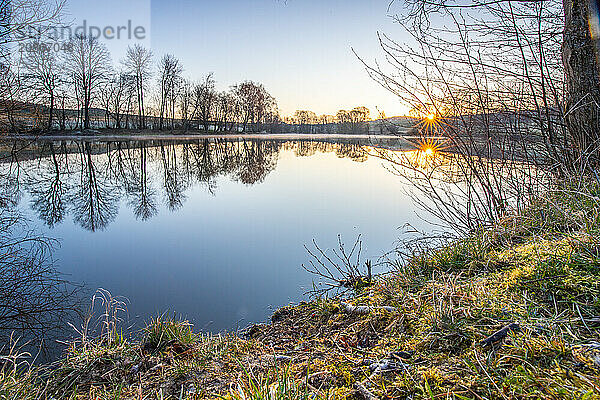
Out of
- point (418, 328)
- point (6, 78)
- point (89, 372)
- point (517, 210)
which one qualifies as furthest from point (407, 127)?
point (6, 78)

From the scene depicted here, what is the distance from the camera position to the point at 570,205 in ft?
9.37

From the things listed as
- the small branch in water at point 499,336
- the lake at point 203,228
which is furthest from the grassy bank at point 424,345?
the lake at point 203,228

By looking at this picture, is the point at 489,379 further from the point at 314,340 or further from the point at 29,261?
the point at 29,261

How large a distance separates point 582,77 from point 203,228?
6.48 m

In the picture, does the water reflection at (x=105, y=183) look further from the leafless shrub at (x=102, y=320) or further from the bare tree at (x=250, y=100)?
the bare tree at (x=250, y=100)

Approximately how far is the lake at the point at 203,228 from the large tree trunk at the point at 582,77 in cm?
203

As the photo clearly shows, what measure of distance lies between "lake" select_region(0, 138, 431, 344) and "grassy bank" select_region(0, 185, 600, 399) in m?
1.00

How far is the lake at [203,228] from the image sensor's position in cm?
432

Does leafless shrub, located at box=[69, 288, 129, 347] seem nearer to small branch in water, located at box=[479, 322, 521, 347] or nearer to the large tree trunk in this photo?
small branch in water, located at box=[479, 322, 521, 347]

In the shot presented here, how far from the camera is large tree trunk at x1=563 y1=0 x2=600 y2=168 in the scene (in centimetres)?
364

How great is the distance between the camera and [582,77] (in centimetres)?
374

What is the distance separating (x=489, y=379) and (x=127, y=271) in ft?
15.8

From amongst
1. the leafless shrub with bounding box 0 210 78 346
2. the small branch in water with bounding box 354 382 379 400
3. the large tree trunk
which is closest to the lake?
the leafless shrub with bounding box 0 210 78 346

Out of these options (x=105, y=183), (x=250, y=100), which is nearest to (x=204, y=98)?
(x=250, y=100)
